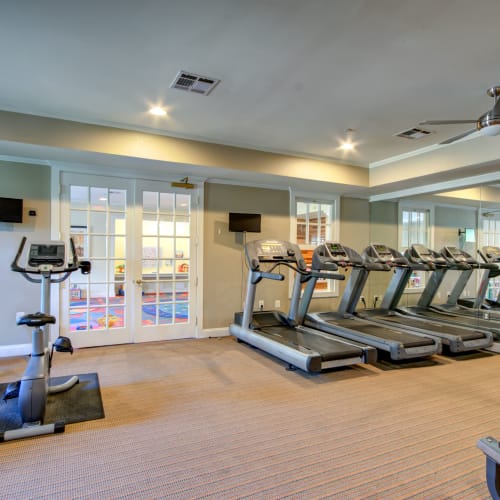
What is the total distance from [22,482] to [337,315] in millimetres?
4621

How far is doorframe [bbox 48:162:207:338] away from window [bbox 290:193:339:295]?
67.4 inches

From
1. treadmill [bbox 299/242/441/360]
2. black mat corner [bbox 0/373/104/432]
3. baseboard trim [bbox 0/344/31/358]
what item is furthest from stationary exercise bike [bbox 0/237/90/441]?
treadmill [bbox 299/242/441/360]

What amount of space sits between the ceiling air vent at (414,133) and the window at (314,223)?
85.1 inches

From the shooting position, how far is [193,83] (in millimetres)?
3318

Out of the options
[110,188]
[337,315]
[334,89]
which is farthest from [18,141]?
[337,315]

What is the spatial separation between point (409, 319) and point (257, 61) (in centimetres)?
462

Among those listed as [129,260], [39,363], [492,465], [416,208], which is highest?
[416,208]

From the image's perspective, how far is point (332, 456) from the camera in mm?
2381

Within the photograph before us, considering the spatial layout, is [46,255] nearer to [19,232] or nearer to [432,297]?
[19,232]

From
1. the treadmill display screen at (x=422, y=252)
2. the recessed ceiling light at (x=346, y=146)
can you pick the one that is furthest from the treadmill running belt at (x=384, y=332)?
the recessed ceiling light at (x=346, y=146)

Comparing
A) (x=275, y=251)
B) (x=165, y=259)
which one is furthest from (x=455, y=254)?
(x=165, y=259)

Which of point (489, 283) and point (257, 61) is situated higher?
point (257, 61)

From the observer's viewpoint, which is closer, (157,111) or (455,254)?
(157,111)

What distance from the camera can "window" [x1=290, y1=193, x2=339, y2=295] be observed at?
6473mm
